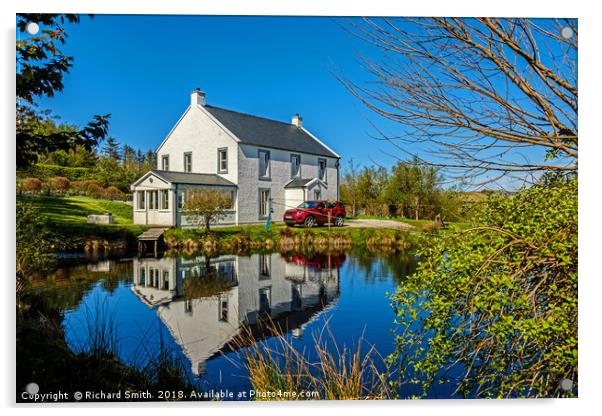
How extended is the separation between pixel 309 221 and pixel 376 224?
174 cm

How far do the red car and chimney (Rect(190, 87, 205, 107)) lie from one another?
5.26 meters

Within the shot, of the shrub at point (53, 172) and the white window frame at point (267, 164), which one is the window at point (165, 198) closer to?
the white window frame at point (267, 164)

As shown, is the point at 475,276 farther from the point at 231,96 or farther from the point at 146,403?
the point at 231,96

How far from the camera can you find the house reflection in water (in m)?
4.67

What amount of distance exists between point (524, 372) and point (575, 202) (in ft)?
3.72

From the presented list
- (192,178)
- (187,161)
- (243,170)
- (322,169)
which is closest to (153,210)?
(187,161)

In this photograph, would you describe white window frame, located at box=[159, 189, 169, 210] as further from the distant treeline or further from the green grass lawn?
the distant treeline

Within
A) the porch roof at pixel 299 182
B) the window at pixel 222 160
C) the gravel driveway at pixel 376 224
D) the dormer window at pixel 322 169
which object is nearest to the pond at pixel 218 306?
the gravel driveway at pixel 376 224

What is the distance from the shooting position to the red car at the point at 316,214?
10.7m

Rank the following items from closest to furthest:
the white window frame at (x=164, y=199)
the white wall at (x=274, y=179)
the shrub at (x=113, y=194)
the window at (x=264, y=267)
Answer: the shrub at (x=113, y=194) < the window at (x=264, y=267) < the white window frame at (x=164, y=199) < the white wall at (x=274, y=179)

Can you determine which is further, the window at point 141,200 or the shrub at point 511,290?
the window at point 141,200

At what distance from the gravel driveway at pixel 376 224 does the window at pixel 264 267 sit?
2.62 m

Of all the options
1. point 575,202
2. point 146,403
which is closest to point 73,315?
point 146,403

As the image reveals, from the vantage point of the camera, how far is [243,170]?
37.7 feet
